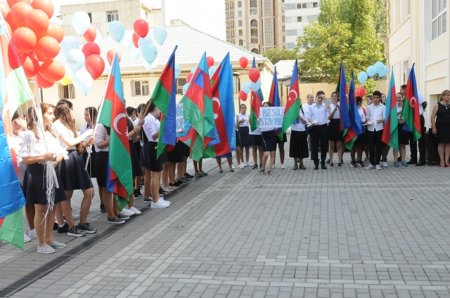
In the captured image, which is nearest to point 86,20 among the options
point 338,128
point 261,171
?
point 261,171

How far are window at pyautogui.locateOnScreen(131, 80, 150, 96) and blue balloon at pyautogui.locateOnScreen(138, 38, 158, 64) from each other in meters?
22.4

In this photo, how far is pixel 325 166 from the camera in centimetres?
1307

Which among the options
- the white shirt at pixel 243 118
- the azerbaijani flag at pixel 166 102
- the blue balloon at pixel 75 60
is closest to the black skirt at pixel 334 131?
the white shirt at pixel 243 118

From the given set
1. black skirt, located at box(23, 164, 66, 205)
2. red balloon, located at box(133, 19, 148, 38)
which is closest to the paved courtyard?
black skirt, located at box(23, 164, 66, 205)

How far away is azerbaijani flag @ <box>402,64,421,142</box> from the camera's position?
12.8 m

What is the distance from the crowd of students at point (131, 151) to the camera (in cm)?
609

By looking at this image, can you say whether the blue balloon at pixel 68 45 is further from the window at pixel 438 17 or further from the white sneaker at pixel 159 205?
the window at pixel 438 17

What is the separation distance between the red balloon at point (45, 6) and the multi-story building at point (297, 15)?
96356mm

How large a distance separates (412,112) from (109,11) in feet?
131

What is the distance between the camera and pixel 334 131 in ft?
43.0

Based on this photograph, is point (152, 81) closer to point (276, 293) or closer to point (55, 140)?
point (55, 140)

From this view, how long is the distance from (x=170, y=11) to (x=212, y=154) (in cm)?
3544

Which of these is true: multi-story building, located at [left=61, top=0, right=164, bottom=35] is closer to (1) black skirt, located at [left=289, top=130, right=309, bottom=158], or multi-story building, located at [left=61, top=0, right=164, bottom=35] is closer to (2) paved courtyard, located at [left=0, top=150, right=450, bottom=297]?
(1) black skirt, located at [left=289, top=130, right=309, bottom=158]

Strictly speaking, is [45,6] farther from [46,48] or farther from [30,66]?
[30,66]
